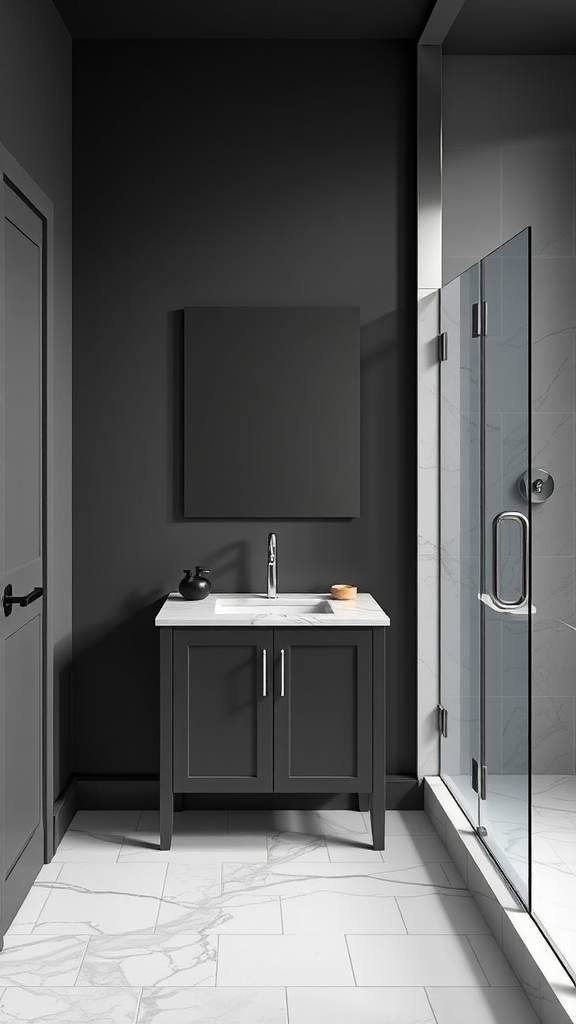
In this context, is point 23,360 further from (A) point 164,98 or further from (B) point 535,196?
(B) point 535,196

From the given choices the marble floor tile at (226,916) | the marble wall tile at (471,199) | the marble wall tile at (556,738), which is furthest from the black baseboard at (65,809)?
the marble wall tile at (471,199)

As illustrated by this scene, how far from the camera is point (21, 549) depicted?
2.80 m

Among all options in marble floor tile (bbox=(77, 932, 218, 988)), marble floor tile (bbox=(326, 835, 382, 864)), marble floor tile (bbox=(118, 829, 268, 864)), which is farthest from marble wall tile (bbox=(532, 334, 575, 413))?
marble floor tile (bbox=(77, 932, 218, 988))

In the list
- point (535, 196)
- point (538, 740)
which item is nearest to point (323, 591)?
point (538, 740)

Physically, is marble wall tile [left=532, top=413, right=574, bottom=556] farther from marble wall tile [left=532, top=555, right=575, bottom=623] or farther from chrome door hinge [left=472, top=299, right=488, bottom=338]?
chrome door hinge [left=472, top=299, right=488, bottom=338]

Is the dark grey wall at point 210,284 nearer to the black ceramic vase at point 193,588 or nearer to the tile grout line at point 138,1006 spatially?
the black ceramic vase at point 193,588

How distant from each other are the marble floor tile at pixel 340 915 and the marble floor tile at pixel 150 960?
10.3 inches

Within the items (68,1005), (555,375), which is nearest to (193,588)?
(68,1005)

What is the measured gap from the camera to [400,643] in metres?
3.62

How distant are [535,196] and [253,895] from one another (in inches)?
110

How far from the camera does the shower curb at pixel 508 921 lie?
210 centimetres

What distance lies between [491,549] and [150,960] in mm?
1475

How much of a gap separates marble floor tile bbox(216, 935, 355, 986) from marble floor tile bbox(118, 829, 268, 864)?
554 mm

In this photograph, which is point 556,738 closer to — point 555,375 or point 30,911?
point 555,375
